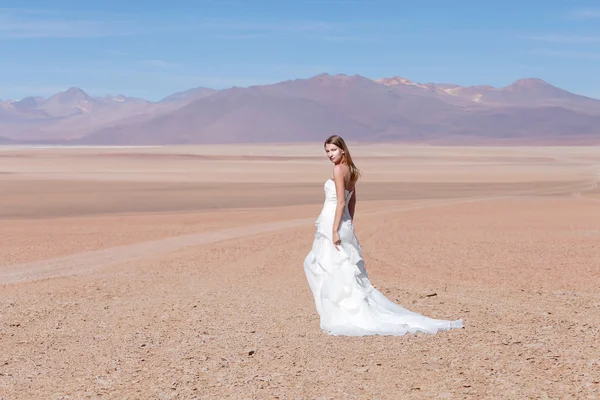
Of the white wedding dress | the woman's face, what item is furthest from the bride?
the woman's face

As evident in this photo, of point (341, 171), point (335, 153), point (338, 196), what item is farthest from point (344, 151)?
point (338, 196)

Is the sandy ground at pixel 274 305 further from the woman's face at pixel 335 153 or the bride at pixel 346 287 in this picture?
the woman's face at pixel 335 153

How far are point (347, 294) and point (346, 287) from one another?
0.22ft

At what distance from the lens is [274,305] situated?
995 cm

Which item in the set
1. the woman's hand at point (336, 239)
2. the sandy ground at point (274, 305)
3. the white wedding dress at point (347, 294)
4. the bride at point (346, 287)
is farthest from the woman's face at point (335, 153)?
the sandy ground at point (274, 305)

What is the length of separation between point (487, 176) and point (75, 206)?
82.7 feet

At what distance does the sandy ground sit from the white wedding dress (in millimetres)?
219

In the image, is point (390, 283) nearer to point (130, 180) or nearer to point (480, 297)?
point (480, 297)

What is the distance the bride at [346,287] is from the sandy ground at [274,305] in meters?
0.23

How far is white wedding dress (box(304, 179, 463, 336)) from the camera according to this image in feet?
27.1

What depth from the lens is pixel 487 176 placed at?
4597cm

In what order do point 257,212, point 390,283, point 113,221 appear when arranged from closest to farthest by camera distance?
1. point 390,283
2. point 113,221
3. point 257,212

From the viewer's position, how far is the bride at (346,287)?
323 inches

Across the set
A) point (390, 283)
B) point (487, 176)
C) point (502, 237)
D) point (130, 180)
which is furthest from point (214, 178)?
point (390, 283)
